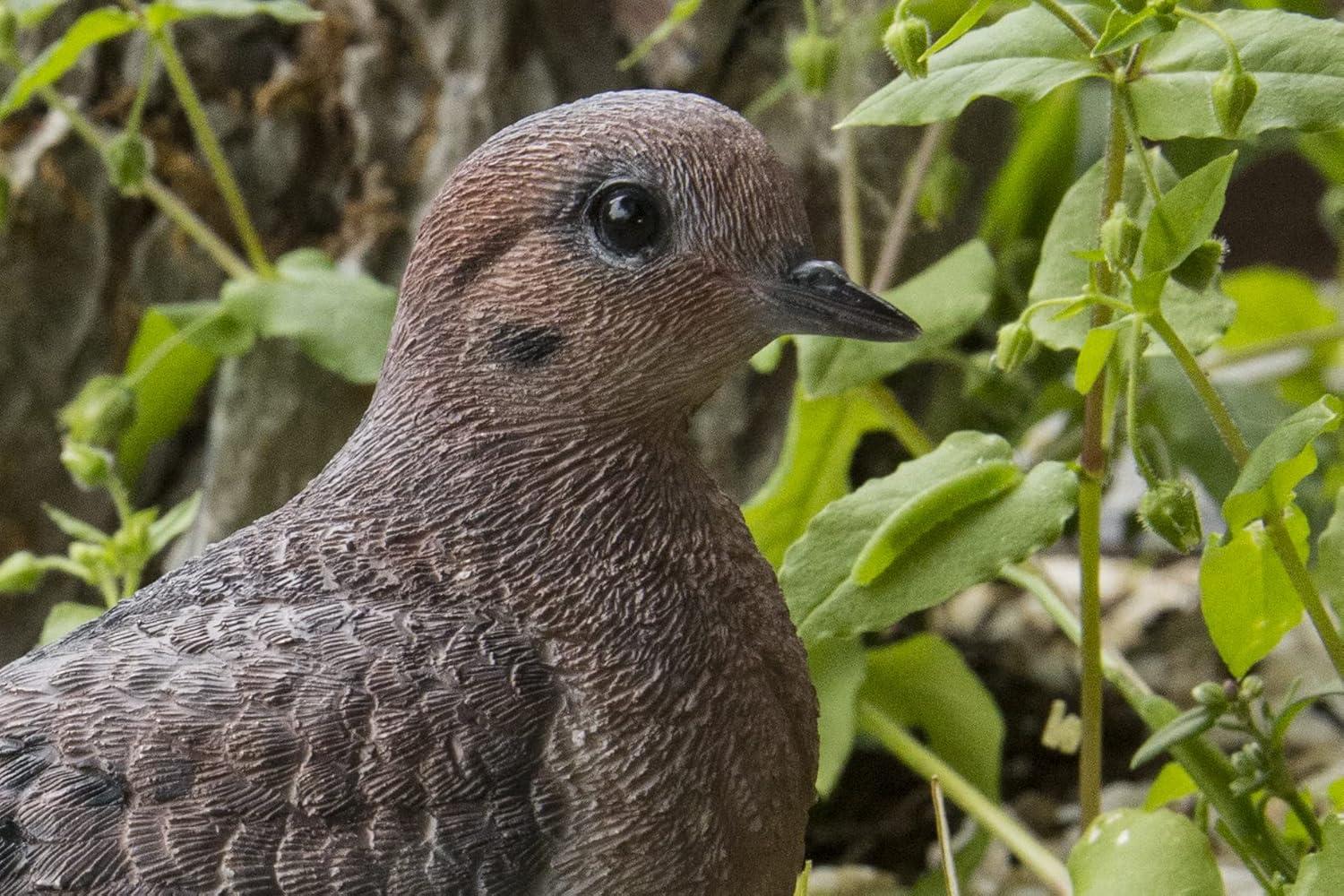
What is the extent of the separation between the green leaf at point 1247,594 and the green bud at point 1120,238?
0.62 feet

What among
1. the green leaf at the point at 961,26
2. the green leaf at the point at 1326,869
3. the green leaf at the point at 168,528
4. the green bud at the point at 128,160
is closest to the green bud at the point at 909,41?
the green leaf at the point at 961,26

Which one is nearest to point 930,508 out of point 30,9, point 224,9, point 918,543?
point 918,543

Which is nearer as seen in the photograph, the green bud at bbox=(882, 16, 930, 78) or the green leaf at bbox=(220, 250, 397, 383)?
the green bud at bbox=(882, 16, 930, 78)

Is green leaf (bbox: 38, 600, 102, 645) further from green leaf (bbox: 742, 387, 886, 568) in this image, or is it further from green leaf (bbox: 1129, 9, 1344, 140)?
green leaf (bbox: 1129, 9, 1344, 140)

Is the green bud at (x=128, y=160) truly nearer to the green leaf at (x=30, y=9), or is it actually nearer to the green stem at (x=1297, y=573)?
the green leaf at (x=30, y=9)

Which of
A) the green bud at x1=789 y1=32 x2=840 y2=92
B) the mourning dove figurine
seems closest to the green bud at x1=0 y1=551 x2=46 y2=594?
the mourning dove figurine

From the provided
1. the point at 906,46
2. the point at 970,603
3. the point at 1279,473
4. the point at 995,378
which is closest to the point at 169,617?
the point at 906,46

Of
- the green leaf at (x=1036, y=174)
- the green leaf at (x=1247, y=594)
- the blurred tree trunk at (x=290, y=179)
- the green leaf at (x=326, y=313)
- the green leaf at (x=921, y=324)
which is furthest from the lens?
the green leaf at (x=1036, y=174)

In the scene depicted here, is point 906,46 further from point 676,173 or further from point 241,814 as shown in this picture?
point 241,814

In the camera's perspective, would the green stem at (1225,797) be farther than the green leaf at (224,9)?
No

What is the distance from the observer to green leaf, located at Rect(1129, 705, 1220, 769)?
2.92 feet

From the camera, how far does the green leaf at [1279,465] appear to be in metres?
0.80

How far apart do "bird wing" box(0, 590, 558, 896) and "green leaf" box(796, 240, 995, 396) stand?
433 millimetres

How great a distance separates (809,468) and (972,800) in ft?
0.95
